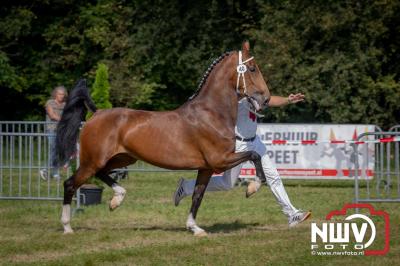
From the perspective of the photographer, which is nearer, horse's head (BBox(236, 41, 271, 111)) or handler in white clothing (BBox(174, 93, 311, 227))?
horse's head (BBox(236, 41, 271, 111))

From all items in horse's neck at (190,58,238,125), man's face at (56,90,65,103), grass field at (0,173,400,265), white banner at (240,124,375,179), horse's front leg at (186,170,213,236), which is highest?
man's face at (56,90,65,103)

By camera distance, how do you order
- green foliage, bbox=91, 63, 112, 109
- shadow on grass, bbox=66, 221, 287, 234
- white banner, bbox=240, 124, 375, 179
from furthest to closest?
1. white banner, bbox=240, 124, 375, 179
2. green foliage, bbox=91, 63, 112, 109
3. shadow on grass, bbox=66, 221, 287, 234

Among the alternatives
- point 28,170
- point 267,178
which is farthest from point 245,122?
point 28,170

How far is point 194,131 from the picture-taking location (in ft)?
35.1

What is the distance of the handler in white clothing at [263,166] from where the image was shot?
10969mm

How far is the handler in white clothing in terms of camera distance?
10969mm

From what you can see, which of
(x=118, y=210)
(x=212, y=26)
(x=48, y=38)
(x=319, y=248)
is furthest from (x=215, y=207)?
(x=48, y=38)

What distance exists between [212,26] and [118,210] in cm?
1669

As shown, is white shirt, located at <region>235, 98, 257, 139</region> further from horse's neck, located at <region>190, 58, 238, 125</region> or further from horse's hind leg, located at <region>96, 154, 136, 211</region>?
horse's hind leg, located at <region>96, 154, 136, 211</region>

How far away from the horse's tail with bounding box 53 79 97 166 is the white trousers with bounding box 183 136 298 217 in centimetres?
171

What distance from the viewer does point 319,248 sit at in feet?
31.0

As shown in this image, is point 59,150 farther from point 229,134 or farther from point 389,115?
point 389,115
